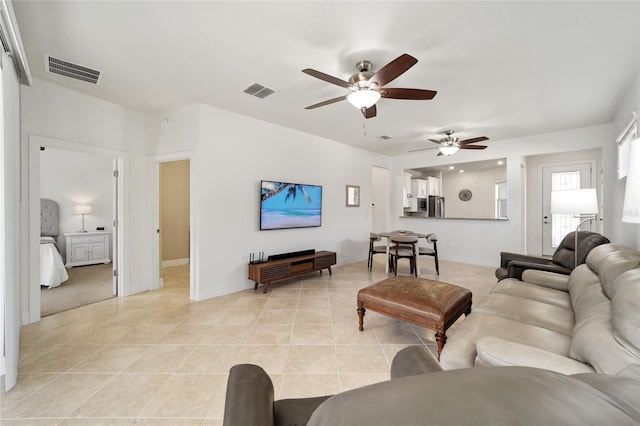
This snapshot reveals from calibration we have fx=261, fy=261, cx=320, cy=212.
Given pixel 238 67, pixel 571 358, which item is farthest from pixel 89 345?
pixel 571 358

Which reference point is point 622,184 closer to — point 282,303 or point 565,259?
point 565,259

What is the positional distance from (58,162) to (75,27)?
502 centimetres

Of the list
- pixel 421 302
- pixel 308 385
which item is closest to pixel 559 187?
pixel 421 302

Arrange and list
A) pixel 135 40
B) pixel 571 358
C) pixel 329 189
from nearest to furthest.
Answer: pixel 571 358 < pixel 135 40 < pixel 329 189

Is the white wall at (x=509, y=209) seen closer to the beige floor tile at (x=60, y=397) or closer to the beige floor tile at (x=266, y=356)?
the beige floor tile at (x=266, y=356)

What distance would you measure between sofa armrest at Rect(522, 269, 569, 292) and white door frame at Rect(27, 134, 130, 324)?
500 cm

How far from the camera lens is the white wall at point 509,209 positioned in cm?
455

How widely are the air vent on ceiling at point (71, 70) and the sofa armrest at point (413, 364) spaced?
377 cm

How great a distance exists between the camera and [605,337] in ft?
3.61

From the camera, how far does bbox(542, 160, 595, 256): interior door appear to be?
5.59 metres

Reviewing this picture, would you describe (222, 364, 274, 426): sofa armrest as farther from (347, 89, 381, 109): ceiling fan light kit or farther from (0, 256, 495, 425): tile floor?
(347, 89, 381, 109): ceiling fan light kit

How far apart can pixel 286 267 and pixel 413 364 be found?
3.17m

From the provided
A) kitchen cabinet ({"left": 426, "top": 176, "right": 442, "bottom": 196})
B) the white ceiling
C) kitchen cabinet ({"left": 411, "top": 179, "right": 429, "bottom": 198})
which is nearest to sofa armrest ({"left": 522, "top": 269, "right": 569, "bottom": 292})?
the white ceiling

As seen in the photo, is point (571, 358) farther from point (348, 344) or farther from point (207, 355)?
point (207, 355)
